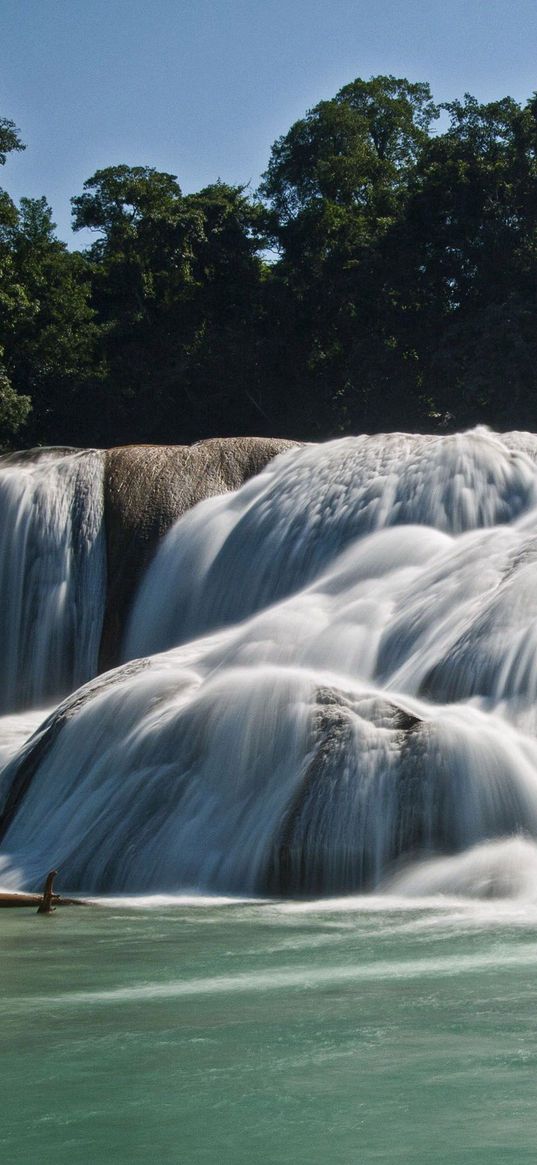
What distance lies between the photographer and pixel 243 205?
137 ft

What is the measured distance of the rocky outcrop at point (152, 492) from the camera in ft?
65.5

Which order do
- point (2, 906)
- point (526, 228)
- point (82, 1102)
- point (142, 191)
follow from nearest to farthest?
Result: point (82, 1102) → point (2, 906) → point (526, 228) → point (142, 191)

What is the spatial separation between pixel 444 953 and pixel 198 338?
33144 millimetres

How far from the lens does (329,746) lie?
34.7 feet

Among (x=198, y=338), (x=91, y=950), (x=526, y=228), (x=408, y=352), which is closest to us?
(x=91, y=950)

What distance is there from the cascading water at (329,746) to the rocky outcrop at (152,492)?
Result: 169 inches

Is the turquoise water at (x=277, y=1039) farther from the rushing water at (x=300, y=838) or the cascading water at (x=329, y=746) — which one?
the cascading water at (x=329, y=746)

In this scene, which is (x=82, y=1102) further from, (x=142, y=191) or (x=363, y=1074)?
(x=142, y=191)

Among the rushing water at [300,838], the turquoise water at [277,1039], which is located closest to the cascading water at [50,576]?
the rushing water at [300,838]

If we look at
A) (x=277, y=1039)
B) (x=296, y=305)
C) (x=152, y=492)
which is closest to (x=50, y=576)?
(x=152, y=492)

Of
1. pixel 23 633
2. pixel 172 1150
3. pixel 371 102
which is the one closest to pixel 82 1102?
pixel 172 1150

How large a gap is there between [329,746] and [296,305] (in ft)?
95.9

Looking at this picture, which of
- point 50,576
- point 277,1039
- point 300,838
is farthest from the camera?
point 50,576

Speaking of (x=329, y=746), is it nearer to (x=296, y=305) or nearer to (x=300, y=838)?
(x=300, y=838)
